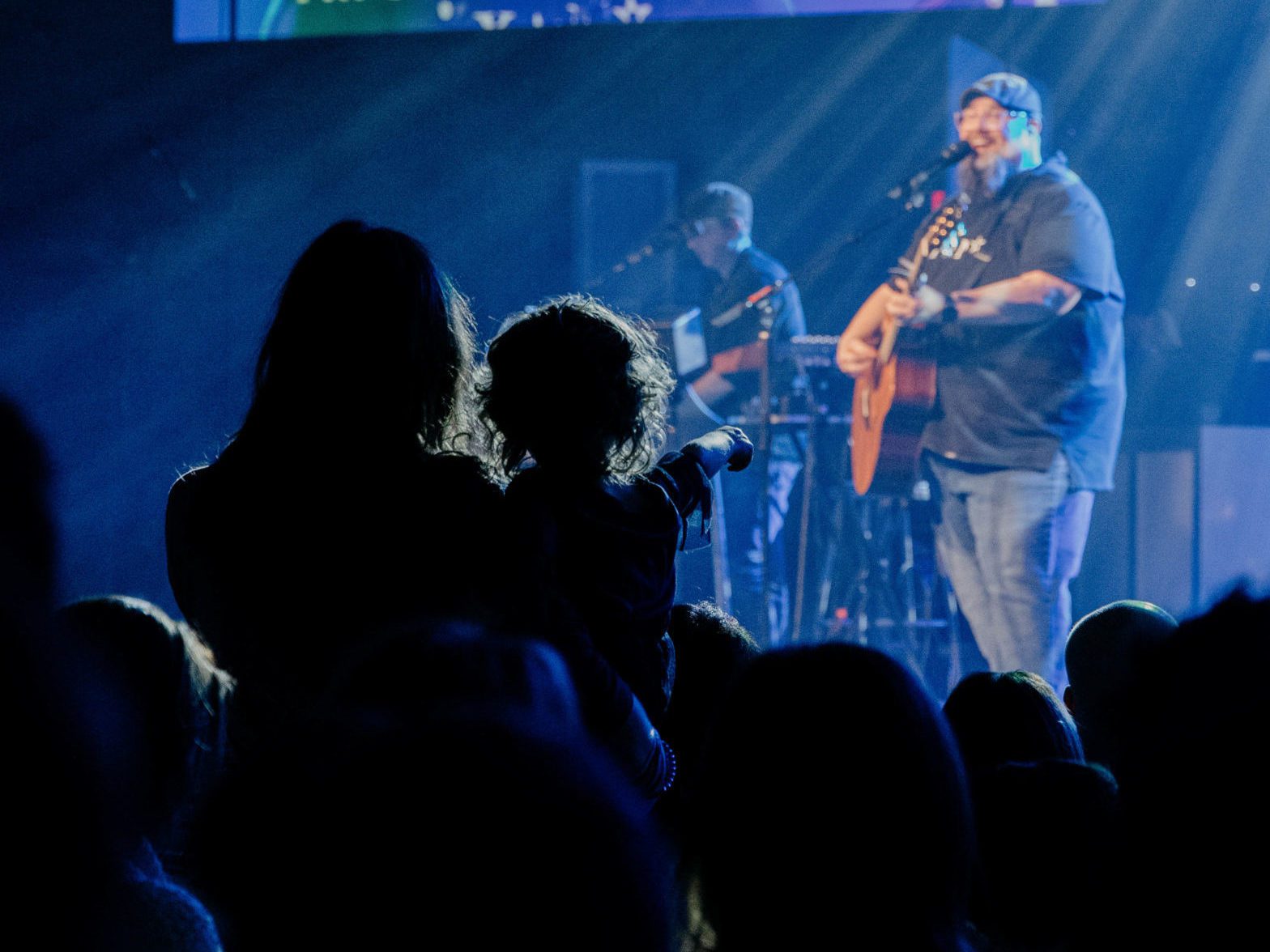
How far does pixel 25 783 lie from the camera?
0.56 m

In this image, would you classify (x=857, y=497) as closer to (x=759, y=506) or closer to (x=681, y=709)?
(x=759, y=506)

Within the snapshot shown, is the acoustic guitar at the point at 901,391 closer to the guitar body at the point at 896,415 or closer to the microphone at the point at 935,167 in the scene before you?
the guitar body at the point at 896,415

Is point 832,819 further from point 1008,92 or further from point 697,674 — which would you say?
point 1008,92

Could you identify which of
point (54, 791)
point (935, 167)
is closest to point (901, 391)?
point (935, 167)

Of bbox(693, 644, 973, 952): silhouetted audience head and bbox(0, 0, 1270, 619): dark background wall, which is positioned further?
bbox(0, 0, 1270, 619): dark background wall

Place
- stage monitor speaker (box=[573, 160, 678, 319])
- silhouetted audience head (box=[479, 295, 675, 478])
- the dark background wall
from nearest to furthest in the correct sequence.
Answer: silhouetted audience head (box=[479, 295, 675, 478]), stage monitor speaker (box=[573, 160, 678, 319]), the dark background wall

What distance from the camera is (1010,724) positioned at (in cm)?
134

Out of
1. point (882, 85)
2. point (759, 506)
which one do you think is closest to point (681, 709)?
point (759, 506)

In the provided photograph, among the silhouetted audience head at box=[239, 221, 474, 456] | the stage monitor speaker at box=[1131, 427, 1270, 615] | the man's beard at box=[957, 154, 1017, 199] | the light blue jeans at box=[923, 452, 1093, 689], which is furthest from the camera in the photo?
the stage monitor speaker at box=[1131, 427, 1270, 615]

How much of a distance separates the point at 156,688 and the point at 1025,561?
3917 mm

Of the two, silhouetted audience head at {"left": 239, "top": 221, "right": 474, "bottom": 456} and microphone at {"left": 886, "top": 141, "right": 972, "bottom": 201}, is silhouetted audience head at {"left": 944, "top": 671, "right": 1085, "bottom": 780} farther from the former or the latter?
microphone at {"left": 886, "top": 141, "right": 972, "bottom": 201}

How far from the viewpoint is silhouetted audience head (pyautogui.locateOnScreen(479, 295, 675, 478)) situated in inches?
62.4

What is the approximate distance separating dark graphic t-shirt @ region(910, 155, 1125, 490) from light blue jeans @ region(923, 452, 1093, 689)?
8 centimetres

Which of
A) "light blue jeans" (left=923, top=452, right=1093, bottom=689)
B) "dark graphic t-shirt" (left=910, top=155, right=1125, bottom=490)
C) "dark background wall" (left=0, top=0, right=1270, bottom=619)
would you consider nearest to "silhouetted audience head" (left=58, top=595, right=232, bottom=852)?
"light blue jeans" (left=923, top=452, right=1093, bottom=689)
